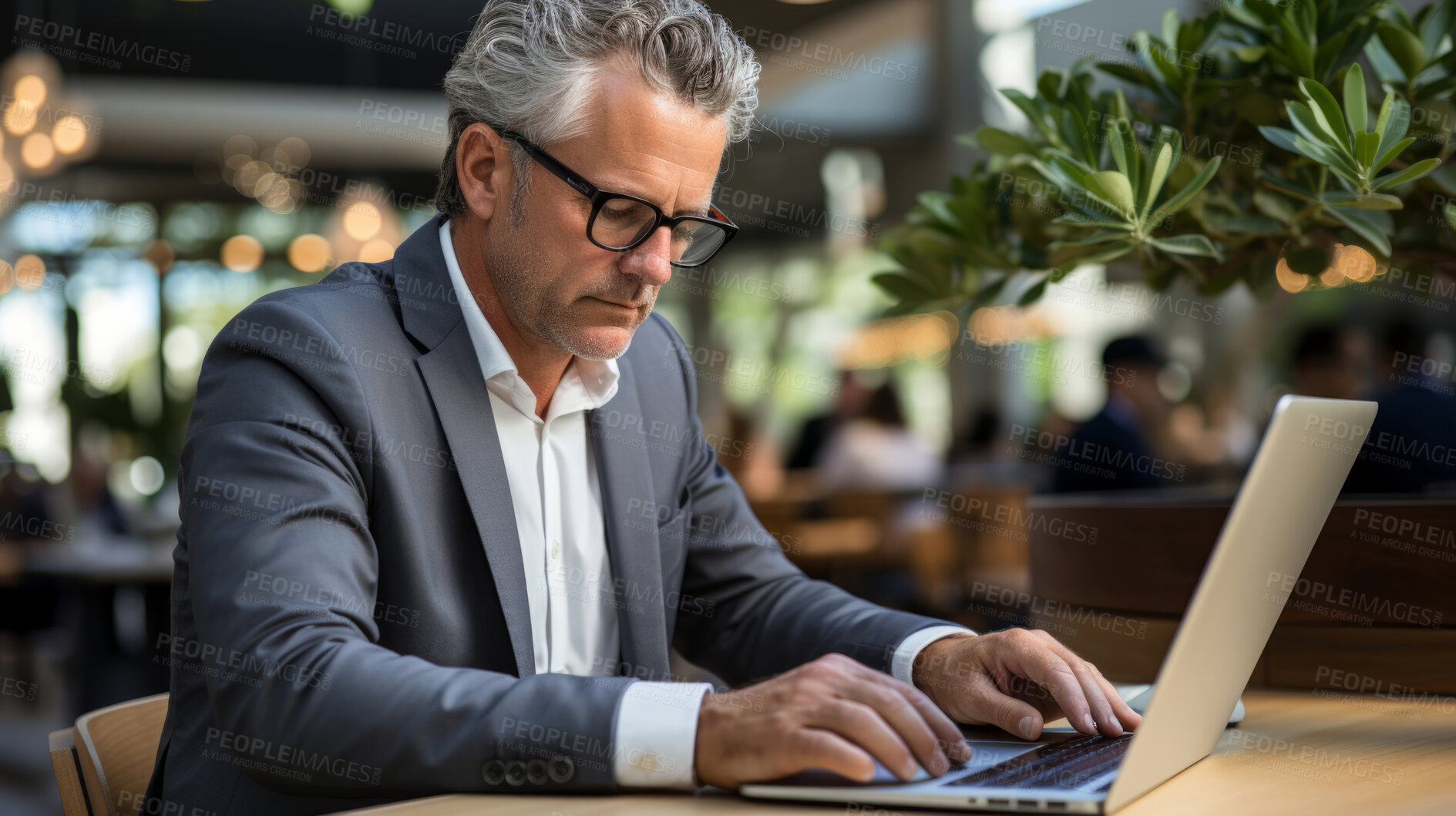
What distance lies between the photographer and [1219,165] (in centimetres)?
106

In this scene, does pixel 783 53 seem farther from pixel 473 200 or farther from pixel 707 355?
pixel 473 200

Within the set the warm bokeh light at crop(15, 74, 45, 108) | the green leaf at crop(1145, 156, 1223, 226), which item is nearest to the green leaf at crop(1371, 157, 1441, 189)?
the green leaf at crop(1145, 156, 1223, 226)

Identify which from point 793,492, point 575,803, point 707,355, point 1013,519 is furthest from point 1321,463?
point 707,355

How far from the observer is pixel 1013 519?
16.4ft

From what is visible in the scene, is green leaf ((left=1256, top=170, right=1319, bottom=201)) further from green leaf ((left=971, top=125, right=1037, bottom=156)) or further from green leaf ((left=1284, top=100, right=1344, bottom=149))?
green leaf ((left=971, top=125, right=1037, bottom=156))

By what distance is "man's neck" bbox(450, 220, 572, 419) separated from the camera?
4.14 feet

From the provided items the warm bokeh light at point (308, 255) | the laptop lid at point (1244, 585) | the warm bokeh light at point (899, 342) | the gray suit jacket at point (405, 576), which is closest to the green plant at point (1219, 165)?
the laptop lid at point (1244, 585)

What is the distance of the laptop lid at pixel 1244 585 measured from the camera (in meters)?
0.62

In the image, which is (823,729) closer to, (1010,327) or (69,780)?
(69,780)

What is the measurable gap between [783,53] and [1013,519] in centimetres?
505

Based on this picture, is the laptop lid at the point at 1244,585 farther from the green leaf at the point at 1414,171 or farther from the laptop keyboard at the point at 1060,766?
the green leaf at the point at 1414,171

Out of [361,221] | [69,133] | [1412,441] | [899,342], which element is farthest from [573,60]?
[899,342]

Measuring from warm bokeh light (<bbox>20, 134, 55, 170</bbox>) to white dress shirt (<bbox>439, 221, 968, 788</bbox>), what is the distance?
15.2 ft

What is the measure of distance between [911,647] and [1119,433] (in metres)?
3.31
